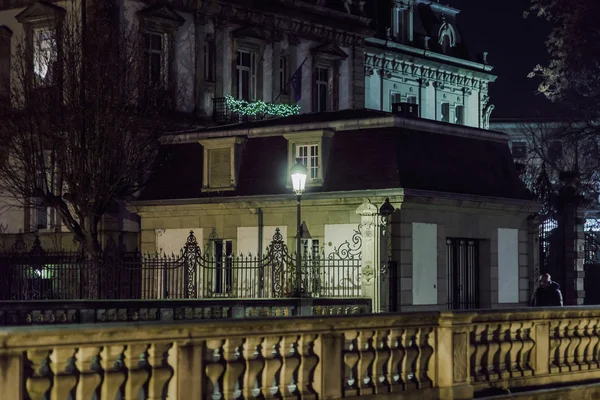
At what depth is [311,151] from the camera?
112 feet

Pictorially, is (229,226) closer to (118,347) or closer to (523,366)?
(523,366)

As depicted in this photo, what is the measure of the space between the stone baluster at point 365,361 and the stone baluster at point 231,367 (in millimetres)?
1841

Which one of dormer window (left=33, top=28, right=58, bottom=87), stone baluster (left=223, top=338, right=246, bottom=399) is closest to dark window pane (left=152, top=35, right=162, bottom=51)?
dormer window (left=33, top=28, right=58, bottom=87)

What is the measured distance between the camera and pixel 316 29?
57.1 meters

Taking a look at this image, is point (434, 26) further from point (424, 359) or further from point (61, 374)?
point (61, 374)

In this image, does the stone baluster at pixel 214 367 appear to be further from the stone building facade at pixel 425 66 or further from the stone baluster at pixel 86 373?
the stone building facade at pixel 425 66

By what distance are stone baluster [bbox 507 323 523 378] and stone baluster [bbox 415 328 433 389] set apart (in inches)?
59.3

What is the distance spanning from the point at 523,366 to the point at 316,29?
42767 mm

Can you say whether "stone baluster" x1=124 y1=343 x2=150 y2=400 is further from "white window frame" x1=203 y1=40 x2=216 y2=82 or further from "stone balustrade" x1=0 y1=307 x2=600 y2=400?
"white window frame" x1=203 y1=40 x2=216 y2=82

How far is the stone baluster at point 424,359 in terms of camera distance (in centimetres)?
1394

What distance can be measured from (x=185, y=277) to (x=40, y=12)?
65.5 feet

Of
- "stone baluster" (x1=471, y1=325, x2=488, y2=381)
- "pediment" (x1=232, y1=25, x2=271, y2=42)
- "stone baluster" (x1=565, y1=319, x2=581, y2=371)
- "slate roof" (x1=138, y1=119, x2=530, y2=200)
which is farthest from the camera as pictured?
"pediment" (x1=232, y1=25, x2=271, y2=42)

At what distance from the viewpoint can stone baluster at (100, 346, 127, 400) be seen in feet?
33.8

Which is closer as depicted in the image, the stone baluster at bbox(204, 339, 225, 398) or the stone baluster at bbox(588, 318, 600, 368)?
the stone baluster at bbox(204, 339, 225, 398)
